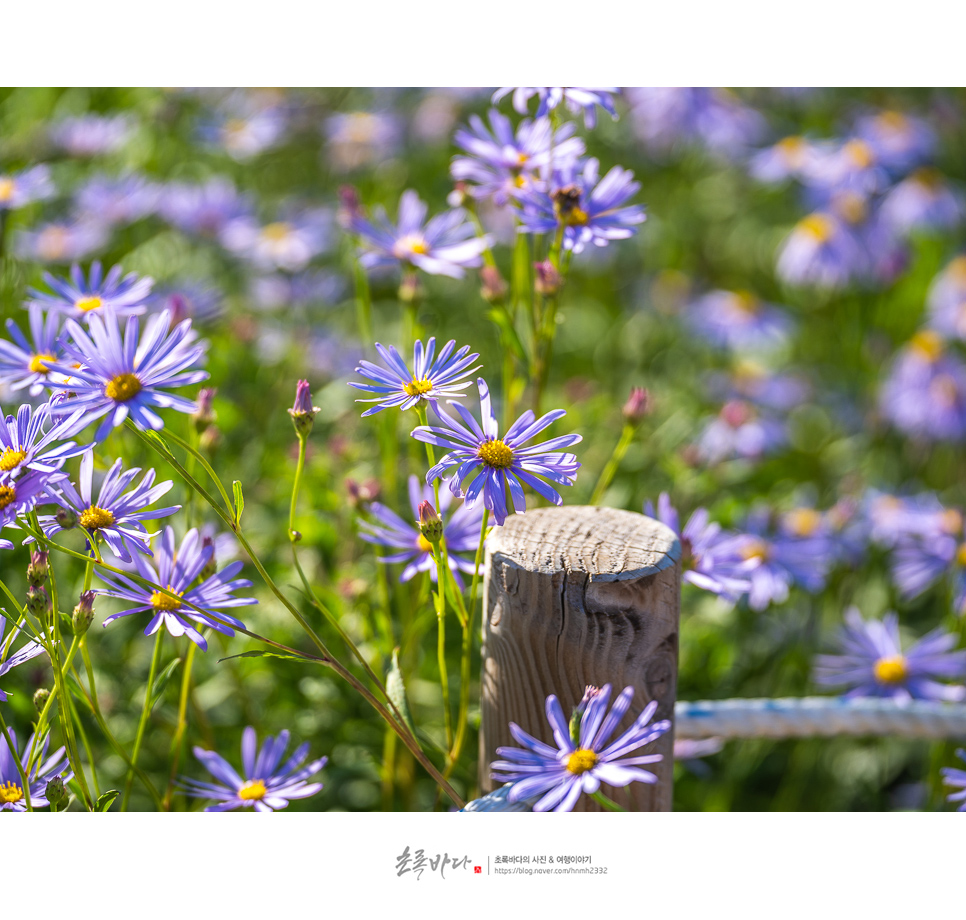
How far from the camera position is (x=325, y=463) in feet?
4.57

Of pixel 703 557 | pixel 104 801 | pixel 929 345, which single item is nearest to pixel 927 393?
pixel 929 345

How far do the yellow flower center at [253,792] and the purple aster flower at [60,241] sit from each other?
46.9 inches

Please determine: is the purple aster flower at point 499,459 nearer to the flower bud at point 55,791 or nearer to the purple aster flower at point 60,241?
the flower bud at point 55,791

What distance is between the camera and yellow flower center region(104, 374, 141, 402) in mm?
701

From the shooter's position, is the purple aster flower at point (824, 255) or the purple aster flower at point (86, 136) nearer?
the purple aster flower at point (86, 136)

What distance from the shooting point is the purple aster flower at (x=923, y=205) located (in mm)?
2529

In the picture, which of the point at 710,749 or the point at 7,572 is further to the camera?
the point at 7,572

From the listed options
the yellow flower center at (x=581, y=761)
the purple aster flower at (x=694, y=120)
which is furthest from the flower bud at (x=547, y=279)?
the purple aster flower at (x=694, y=120)

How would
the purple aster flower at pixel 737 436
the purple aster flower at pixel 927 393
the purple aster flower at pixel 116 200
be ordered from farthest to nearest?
the purple aster flower at pixel 927 393, the purple aster flower at pixel 116 200, the purple aster flower at pixel 737 436

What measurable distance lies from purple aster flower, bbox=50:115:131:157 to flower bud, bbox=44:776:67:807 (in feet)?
5.91

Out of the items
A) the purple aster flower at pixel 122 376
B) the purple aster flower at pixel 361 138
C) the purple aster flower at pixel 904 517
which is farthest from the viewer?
the purple aster flower at pixel 361 138
